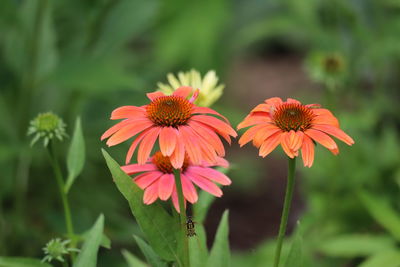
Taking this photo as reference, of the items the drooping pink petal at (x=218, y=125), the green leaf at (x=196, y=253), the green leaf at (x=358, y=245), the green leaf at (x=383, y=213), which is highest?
the green leaf at (x=383, y=213)

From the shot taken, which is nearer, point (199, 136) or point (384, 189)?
point (199, 136)

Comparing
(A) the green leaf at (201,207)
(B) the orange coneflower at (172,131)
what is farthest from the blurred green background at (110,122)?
(B) the orange coneflower at (172,131)

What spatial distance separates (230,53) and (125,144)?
1.46 metres

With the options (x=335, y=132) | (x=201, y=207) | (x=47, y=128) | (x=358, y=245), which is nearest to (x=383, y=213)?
(x=358, y=245)

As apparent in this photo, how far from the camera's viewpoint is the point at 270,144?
0.74m

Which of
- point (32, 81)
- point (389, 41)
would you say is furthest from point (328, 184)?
point (32, 81)

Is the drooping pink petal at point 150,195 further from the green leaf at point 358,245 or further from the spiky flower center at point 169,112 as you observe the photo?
the green leaf at point 358,245

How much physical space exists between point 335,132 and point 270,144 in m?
0.09

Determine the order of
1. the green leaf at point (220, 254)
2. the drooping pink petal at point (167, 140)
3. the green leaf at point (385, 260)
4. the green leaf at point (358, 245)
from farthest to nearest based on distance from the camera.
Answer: the green leaf at point (358, 245) → the green leaf at point (385, 260) → the green leaf at point (220, 254) → the drooping pink petal at point (167, 140)

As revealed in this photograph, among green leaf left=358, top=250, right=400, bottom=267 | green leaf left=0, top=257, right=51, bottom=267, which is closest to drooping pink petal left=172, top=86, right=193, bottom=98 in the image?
green leaf left=0, top=257, right=51, bottom=267

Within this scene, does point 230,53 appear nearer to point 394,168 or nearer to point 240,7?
point 240,7

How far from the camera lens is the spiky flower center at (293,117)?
759 mm

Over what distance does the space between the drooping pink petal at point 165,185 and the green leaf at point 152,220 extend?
3 centimetres

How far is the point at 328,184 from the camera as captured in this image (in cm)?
187
